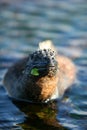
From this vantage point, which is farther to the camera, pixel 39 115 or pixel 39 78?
pixel 39 115

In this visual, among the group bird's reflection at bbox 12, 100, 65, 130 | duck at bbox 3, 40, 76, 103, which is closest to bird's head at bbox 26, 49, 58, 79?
duck at bbox 3, 40, 76, 103

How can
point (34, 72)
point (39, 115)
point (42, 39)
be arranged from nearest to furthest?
point (34, 72) < point (39, 115) < point (42, 39)

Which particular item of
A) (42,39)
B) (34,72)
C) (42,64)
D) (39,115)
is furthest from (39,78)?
(42,39)

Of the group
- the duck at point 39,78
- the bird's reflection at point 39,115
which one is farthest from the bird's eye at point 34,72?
the bird's reflection at point 39,115

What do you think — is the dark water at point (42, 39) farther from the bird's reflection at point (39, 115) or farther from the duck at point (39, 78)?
the duck at point (39, 78)

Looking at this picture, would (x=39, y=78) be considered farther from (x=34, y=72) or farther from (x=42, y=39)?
(x=42, y=39)
